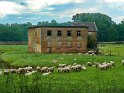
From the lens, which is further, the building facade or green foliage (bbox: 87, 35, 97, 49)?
green foliage (bbox: 87, 35, 97, 49)

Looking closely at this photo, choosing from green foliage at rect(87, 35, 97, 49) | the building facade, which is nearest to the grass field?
the building facade

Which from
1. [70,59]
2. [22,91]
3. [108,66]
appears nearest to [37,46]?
[70,59]

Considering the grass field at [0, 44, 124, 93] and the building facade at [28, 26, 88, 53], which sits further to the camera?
the building facade at [28, 26, 88, 53]

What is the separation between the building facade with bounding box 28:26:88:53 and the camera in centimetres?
7194

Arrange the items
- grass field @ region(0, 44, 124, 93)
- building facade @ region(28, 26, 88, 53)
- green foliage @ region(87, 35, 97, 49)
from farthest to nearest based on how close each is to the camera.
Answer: green foliage @ region(87, 35, 97, 49), building facade @ region(28, 26, 88, 53), grass field @ region(0, 44, 124, 93)

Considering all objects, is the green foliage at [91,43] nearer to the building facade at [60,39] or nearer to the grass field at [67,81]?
the building facade at [60,39]

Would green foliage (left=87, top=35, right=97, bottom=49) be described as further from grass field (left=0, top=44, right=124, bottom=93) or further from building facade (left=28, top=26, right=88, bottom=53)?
grass field (left=0, top=44, right=124, bottom=93)

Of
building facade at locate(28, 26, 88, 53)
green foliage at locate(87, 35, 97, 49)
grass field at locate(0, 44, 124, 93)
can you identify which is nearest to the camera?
grass field at locate(0, 44, 124, 93)

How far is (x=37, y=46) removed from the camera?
2936 inches

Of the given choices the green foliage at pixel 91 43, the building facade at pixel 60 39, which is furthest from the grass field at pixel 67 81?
the green foliage at pixel 91 43

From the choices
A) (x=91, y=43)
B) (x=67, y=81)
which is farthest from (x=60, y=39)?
(x=67, y=81)

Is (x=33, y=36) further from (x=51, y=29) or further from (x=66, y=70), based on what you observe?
(x=66, y=70)

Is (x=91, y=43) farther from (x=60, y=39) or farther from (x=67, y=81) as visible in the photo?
(x=67, y=81)

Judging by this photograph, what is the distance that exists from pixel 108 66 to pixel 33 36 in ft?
129
